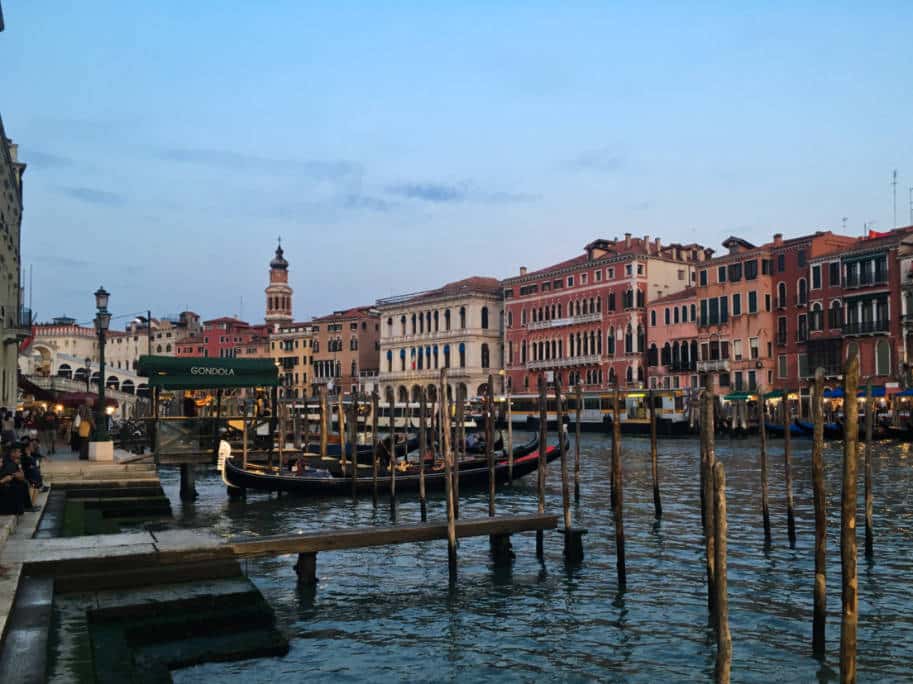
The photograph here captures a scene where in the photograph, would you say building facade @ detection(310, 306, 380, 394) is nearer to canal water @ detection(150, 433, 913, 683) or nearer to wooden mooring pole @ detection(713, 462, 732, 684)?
canal water @ detection(150, 433, 913, 683)

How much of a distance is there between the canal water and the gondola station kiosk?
6.25ft

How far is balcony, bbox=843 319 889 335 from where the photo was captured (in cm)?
3817

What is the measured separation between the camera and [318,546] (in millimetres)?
9164

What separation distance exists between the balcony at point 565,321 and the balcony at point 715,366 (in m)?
7.74

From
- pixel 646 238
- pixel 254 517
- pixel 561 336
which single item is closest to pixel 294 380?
pixel 561 336

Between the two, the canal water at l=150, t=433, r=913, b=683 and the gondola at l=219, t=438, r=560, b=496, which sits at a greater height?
the gondola at l=219, t=438, r=560, b=496

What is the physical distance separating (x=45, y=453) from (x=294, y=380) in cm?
5555

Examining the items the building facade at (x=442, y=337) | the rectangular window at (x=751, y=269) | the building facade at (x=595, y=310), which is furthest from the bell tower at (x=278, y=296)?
the rectangular window at (x=751, y=269)

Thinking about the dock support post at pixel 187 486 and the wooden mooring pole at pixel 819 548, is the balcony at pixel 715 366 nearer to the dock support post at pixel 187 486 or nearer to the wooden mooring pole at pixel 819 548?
the dock support post at pixel 187 486

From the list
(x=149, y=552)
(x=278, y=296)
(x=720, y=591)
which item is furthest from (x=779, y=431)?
(x=278, y=296)

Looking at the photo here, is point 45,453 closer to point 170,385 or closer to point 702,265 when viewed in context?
point 170,385

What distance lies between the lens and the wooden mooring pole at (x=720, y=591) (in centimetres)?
533

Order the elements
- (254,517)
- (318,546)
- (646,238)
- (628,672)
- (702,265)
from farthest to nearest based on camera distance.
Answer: (646,238), (702,265), (254,517), (318,546), (628,672)

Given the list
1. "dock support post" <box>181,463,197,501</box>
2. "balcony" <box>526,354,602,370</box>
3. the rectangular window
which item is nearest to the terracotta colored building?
the rectangular window
